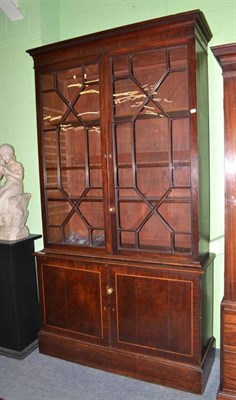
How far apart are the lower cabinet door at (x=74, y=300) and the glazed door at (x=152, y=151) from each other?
365 mm

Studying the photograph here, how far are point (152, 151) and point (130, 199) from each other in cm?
39

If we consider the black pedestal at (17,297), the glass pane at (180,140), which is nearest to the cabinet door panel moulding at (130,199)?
the glass pane at (180,140)

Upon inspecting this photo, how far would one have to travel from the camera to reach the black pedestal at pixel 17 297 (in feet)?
8.48

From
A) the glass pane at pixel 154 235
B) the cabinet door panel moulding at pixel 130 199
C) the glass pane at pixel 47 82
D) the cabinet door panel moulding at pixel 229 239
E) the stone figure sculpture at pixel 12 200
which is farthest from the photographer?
the stone figure sculpture at pixel 12 200

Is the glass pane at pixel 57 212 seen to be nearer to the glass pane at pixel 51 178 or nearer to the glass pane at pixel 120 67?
the glass pane at pixel 51 178

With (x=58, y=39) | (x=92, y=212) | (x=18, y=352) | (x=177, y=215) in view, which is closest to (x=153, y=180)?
(x=177, y=215)

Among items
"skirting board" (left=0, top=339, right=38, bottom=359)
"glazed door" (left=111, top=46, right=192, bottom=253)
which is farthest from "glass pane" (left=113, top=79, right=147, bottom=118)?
"skirting board" (left=0, top=339, right=38, bottom=359)

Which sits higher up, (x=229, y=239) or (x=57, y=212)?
(x=57, y=212)

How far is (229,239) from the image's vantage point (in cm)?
191

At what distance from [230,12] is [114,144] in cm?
125

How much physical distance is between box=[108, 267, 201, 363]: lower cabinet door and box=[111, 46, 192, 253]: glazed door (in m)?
0.21

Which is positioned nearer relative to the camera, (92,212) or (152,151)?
(152,151)

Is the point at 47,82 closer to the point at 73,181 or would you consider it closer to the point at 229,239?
the point at 73,181

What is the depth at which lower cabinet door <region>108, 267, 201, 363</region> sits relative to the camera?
2.14 meters
